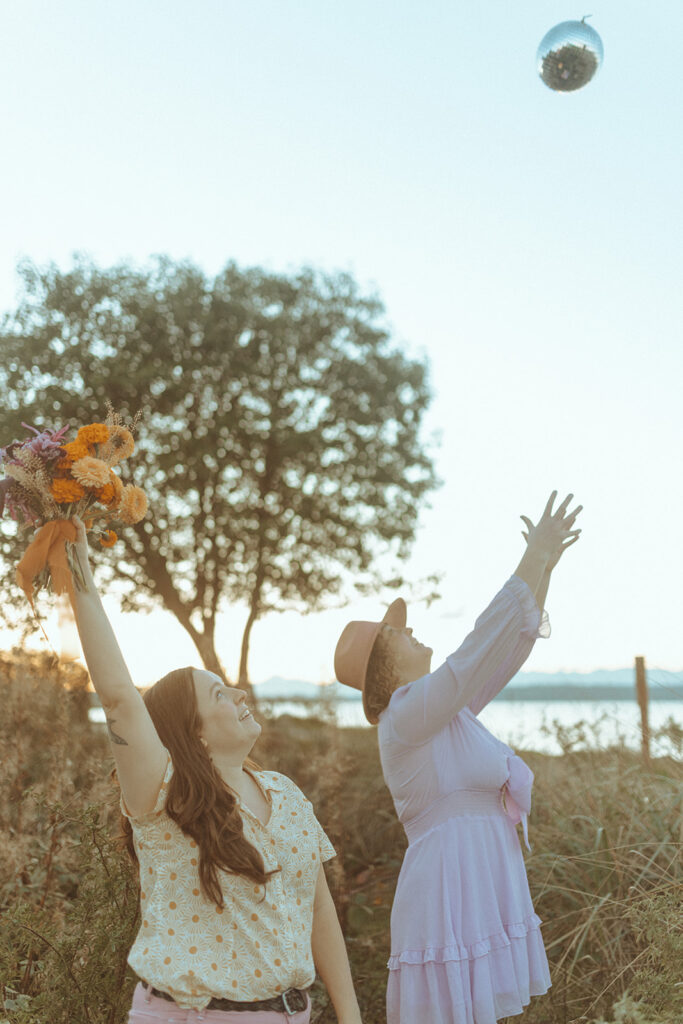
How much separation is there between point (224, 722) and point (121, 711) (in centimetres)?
30

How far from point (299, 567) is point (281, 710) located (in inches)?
278

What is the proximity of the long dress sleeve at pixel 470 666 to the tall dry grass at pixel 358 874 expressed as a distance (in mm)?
820

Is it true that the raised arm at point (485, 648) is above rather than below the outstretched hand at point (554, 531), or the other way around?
below

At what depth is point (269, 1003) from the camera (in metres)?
2.25

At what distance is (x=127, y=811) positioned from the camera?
2346mm

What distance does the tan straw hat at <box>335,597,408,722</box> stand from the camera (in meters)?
2.96

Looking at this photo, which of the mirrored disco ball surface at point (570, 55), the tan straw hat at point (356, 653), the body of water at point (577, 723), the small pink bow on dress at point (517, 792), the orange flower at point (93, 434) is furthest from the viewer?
the body of water at point (577, 723)

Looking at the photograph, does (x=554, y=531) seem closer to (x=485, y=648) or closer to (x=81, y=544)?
(x=485, y=648)

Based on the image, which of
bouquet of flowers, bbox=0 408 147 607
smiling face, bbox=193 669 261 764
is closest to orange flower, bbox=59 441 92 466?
bouquet of flowers, bbox=0 408 147 607

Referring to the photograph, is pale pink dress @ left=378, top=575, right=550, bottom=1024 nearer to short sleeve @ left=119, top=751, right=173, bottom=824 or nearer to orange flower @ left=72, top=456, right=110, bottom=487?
short sleeve @ left=119, top=751, right=173, bottom=824

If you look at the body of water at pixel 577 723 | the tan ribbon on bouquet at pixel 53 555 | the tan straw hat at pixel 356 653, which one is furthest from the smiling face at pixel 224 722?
the body of water at pixel 577 723

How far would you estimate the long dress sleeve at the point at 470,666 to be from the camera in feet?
8.54

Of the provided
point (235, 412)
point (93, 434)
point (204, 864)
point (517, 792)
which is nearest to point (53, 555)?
point (93, 434)

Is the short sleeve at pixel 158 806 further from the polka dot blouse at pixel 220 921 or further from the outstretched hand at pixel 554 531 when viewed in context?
the outstretched hand at pixel 554 531
